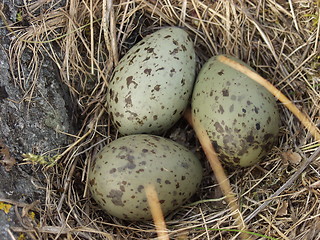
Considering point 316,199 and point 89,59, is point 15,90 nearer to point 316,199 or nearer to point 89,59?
point 89,59

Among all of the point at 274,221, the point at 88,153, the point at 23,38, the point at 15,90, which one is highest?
the point at 23,38

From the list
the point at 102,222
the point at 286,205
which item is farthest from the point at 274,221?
the point at 102,222

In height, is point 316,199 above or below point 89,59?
below

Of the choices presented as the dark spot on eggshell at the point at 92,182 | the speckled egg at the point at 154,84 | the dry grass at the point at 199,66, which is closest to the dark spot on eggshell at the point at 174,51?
the speckled egg at the point at 154,84

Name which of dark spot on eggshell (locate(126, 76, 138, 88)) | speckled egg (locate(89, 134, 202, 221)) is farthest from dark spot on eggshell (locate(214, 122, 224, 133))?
dark spot on eggshell (locate(126, 76, 138, 88))

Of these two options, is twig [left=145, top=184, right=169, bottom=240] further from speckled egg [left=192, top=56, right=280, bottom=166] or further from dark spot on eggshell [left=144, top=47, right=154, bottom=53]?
dark spot on eggshell [left=144, top=47, right=154, bottom=53]

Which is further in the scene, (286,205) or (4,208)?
(286,205)

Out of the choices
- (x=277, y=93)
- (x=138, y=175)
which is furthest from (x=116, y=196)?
(x=277, y=93)
